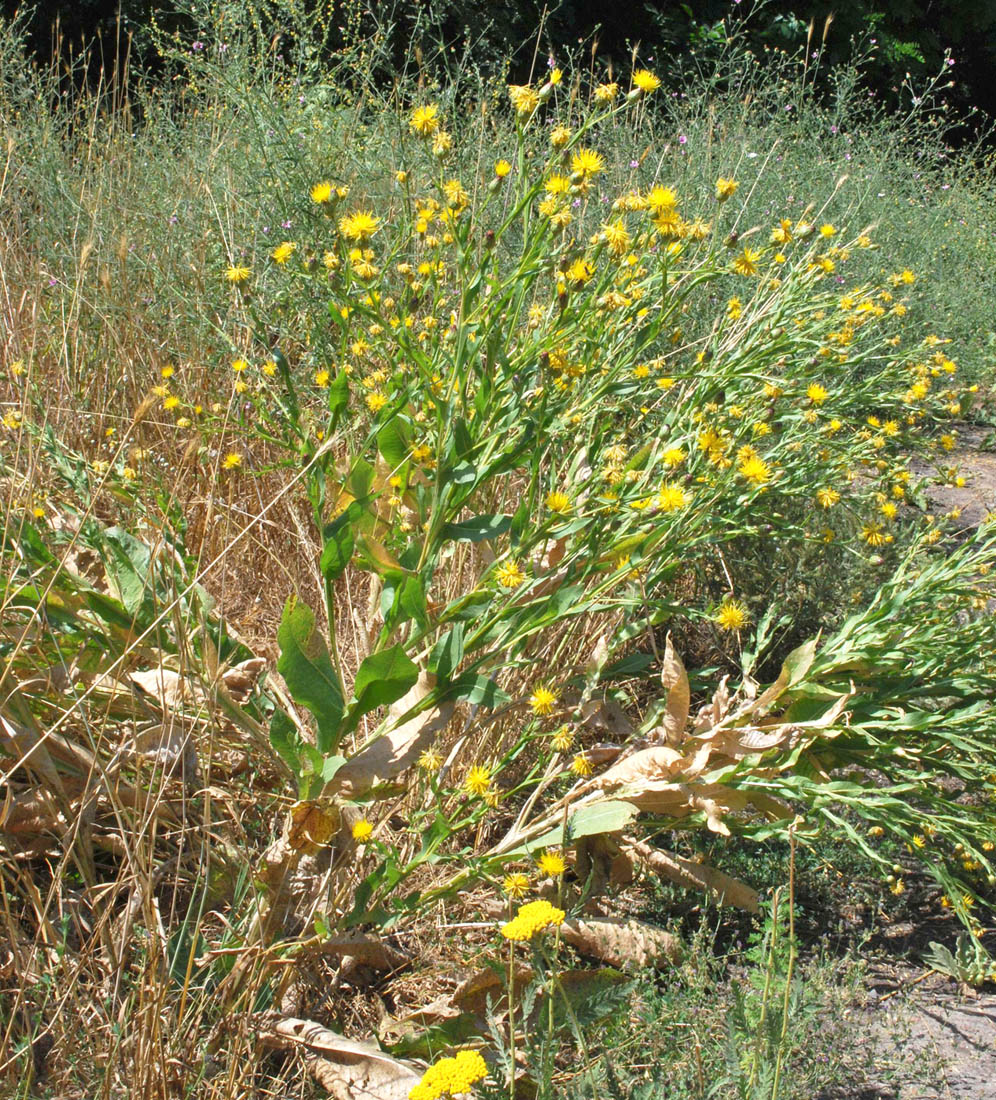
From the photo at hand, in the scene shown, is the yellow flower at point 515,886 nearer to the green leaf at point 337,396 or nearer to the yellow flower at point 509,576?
the yellow flower at point 509,576

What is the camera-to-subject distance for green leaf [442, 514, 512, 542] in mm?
1608

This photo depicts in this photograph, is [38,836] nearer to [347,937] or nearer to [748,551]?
[347,937]

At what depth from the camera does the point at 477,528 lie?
1.62 m

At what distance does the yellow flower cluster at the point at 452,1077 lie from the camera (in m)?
0.99

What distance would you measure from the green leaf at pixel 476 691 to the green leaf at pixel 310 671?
169 millimetres

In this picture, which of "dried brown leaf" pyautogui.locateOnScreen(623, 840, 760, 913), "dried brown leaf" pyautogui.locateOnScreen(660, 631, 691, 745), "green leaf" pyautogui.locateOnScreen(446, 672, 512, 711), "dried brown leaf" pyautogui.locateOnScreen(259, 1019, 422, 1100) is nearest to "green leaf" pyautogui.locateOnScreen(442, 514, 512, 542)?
"green leaf" pyautogui.locateOnScreen(446, 672, 512, 711)

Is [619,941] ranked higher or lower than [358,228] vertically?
lower

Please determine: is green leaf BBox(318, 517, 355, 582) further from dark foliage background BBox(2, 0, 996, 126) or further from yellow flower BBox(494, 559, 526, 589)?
dark foliage background BBox(2, 0, 996, 126)

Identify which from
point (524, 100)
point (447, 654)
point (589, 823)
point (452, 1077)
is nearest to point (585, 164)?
point (524, 100)

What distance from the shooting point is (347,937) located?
1.48m

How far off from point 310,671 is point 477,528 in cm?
36

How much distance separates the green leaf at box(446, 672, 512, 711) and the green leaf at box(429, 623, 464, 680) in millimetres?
20

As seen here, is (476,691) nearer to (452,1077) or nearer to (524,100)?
(452,1077)

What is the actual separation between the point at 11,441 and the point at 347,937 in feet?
4.21
